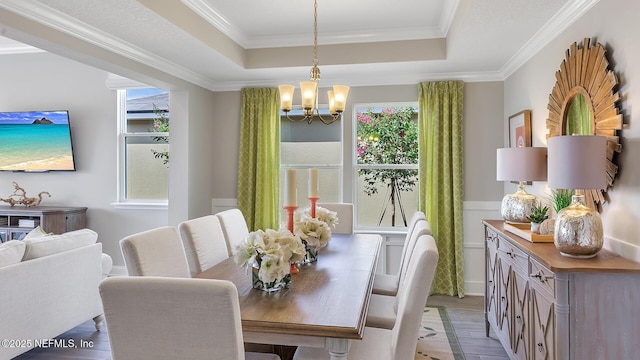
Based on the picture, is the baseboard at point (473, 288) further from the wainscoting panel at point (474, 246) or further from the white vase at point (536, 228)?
the white vase at point (536, 228)

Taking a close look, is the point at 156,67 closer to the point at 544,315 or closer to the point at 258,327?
the point at 258,327

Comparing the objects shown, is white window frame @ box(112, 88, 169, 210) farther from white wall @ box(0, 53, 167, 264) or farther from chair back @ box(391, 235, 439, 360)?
chair back @ box(391, 235, 439, 360)

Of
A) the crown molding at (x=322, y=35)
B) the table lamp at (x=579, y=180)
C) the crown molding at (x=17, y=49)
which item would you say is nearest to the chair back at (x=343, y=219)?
the crown molding at (x=322, y=35)

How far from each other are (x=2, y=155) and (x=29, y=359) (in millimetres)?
3541

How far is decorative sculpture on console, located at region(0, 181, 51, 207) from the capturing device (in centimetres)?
492

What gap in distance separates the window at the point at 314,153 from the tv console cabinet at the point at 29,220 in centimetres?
267

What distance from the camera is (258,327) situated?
4.97 feet

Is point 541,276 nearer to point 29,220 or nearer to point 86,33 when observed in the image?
point 86,33

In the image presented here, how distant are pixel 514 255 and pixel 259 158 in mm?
2972

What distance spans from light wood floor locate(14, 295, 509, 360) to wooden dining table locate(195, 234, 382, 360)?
2.75 feet

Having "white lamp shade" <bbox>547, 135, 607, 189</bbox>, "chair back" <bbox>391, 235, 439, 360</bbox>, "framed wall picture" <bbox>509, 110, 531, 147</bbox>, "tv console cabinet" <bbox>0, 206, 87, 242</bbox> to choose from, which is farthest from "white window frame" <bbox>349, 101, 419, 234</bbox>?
"tv console cabinet" <bbox>0, 206, 87, 242</bbox>

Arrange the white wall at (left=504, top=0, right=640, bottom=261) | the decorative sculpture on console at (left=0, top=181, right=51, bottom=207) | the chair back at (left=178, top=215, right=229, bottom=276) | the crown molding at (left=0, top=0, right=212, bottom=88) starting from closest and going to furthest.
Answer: the white wall at (left=504, top=0, right=640, bottom=261)
the crown molding at (left=0, top=0, right=212, bottom=88)
the chair back at (left=178, top=215, right=229, bottom=276)
the decorative sculpture on console at (left=0, top=181, right=51, bottom=207)

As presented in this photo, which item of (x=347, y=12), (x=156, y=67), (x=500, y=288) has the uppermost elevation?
(x=347, y=12)

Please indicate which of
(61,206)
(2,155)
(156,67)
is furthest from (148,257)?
(2,155)
